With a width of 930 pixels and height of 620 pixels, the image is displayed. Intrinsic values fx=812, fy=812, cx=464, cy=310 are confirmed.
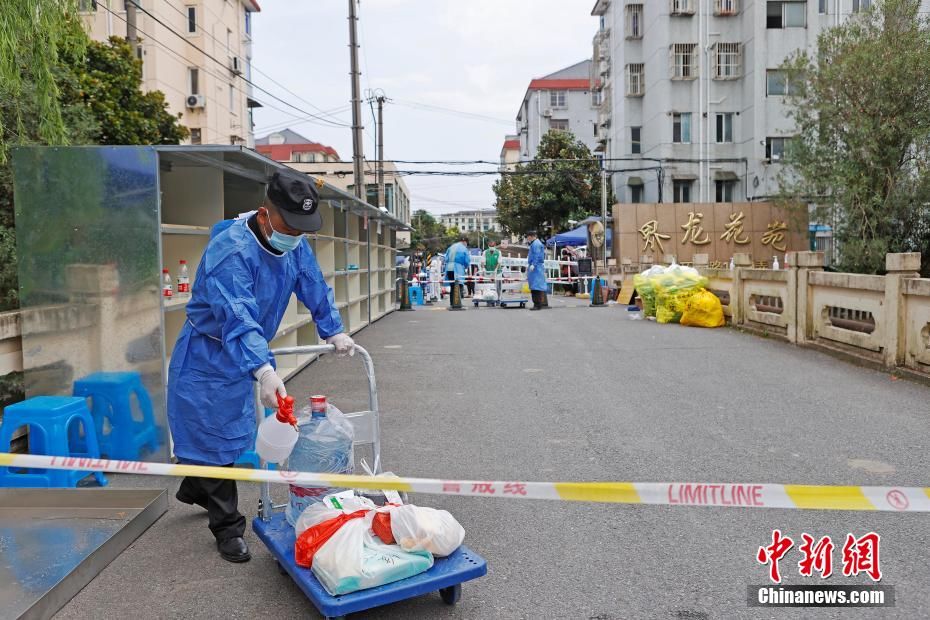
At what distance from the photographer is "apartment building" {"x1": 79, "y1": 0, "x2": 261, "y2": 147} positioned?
30.9 m

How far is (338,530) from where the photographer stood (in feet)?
11.0

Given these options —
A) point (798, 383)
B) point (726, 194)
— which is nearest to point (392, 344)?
point (798, 383)

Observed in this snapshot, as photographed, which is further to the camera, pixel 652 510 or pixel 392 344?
pixel 392 344

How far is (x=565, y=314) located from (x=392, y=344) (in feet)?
22.3

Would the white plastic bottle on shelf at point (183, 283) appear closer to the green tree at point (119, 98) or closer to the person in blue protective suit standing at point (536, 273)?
the green tree at point (119, 98)

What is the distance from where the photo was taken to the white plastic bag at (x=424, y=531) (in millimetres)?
3312

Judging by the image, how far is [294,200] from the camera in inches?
149

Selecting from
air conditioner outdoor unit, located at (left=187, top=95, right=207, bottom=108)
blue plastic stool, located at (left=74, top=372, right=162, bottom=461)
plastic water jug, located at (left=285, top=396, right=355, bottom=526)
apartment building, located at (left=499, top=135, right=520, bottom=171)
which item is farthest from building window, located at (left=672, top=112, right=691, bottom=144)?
apartment building, located at (left=499, top=135, right=520, bottom=171)

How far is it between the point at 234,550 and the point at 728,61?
3610 centimetres

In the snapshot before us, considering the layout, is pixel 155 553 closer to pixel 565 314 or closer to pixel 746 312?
pixel 746 312

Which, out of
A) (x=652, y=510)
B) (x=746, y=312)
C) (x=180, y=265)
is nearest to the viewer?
(x=652, y=510)

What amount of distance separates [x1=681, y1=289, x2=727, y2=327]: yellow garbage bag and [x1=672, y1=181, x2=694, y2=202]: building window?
73.8 ft

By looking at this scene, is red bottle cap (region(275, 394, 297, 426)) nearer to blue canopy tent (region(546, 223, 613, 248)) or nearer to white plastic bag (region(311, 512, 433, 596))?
white plastic bag (region(311, 512, 433, 596))

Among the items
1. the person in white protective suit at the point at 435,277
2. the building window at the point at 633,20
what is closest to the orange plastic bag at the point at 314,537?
the person in white protective suit at the point at 435,277
